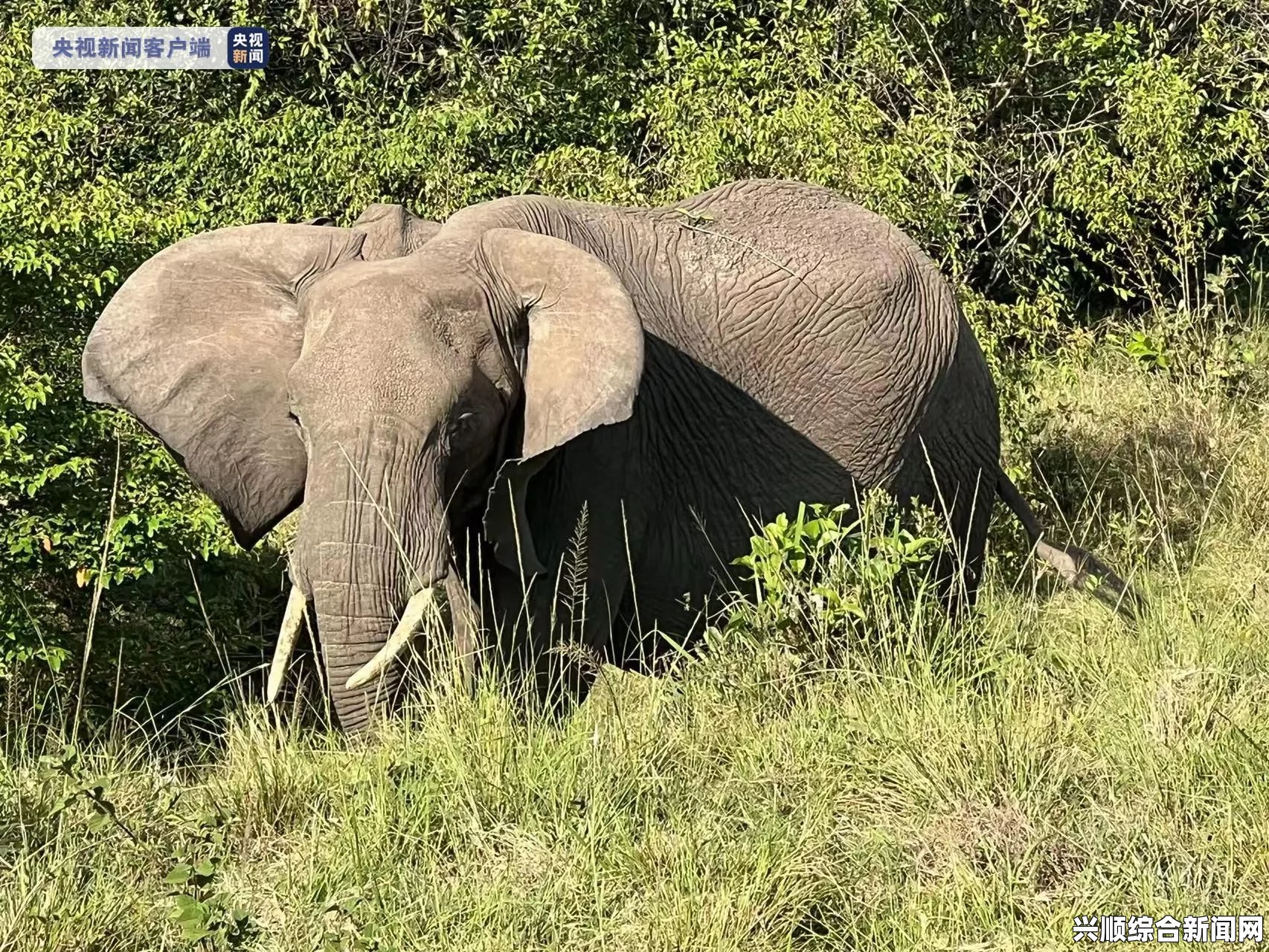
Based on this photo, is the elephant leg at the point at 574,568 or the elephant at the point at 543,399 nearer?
the elephant at the point at 543,399

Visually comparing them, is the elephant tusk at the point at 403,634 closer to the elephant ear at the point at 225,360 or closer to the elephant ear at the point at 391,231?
the elephant ear at the point at 225,360

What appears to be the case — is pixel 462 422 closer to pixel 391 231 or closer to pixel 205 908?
pixel 391 231

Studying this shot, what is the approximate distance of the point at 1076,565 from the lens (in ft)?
20.4

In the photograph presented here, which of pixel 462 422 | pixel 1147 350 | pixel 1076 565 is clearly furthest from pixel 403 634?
pixel 1147 350

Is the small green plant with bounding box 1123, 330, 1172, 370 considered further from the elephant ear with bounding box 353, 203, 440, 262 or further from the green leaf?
the green leaf

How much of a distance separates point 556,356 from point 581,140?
17.9ft

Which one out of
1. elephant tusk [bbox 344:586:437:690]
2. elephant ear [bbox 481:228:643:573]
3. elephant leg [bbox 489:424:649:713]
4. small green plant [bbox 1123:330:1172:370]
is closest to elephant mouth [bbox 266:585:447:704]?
elephant tusk [bbox 344:586:437:690]

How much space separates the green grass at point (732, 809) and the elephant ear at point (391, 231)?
129 cm

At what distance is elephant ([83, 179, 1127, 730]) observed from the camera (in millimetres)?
4273

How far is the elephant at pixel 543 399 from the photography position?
4.27 metres

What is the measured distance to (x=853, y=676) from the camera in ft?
15.8

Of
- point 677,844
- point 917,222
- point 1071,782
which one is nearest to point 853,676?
point 1071,782

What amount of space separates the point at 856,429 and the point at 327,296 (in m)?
2.03

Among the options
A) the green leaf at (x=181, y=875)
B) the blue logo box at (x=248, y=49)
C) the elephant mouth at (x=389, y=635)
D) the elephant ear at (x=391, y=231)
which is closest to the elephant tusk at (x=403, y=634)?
the elephant mouth at (x=389, y=635)
